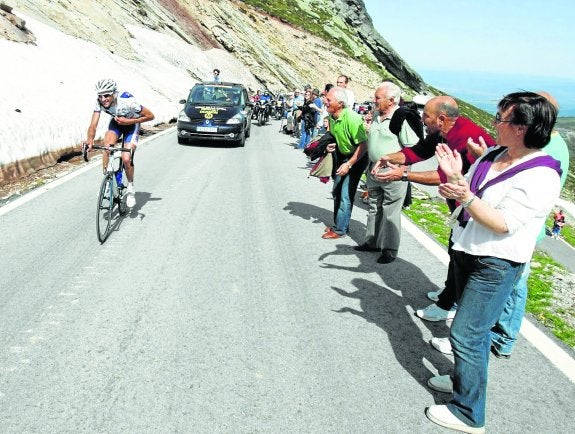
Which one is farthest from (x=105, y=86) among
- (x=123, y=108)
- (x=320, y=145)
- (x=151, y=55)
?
(x=151, y=55)

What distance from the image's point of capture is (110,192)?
660cm

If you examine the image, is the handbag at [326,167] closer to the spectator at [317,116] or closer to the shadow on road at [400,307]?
the shadow on road at [400,307]

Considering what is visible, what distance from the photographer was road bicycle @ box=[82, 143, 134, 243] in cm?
604

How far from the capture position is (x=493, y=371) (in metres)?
3.63

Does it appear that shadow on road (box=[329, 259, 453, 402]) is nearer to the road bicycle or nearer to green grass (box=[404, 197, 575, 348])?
green grass (box=[404, 197, 575, 348])

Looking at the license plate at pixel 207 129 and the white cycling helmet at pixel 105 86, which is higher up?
the white cycling helmet at pixel 105 86

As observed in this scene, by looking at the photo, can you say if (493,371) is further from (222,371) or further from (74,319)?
(74,319)

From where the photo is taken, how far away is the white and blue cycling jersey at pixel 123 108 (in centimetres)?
671

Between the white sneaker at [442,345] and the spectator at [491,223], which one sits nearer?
the spectator at [491,223]

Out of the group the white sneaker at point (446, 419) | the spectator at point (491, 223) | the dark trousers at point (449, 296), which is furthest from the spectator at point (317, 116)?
the white sneaker at point (446, 419)

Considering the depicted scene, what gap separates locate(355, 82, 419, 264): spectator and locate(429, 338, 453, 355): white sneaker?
185 centimetres

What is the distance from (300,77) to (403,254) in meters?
51.8

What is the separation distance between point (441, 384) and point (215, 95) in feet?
47.6

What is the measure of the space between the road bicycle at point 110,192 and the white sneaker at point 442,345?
3.95 metres
